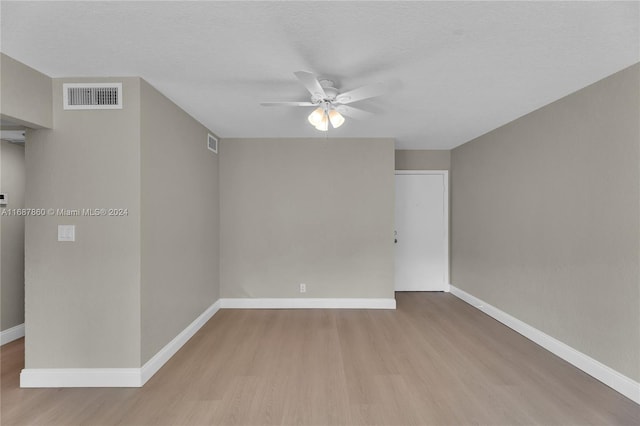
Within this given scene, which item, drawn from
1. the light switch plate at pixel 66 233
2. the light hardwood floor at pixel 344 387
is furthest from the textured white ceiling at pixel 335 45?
the light hardwood floor at pixel 344 387

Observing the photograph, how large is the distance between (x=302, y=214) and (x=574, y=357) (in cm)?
326

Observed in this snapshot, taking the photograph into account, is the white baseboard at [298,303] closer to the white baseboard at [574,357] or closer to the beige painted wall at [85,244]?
the white baseboard at [574,357]

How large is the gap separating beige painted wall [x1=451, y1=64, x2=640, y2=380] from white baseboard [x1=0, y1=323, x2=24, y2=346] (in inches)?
219

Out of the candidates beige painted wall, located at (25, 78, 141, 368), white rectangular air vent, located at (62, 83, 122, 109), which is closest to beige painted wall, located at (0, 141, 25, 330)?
beige painted wall, located at (25, 78, 141, 368)

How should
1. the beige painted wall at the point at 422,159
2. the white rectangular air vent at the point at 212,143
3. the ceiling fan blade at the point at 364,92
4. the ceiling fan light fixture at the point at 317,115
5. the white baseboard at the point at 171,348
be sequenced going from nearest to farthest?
the ceiling fan blade at the point at 364,92 → the ceiling fan light fixture at the point at 317,115 → the white baseboard at the point at 171,348 → the white rectangular air vent at the point at 212,143 → the beige painted wall at the point at 422,159

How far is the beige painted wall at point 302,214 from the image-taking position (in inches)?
159

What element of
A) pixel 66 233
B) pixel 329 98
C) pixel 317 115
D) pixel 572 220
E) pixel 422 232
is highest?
pixel 329 98

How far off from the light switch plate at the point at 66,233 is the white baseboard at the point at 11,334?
1.70m

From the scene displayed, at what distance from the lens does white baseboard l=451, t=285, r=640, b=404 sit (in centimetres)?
205

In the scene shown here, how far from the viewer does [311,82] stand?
72.2 inches

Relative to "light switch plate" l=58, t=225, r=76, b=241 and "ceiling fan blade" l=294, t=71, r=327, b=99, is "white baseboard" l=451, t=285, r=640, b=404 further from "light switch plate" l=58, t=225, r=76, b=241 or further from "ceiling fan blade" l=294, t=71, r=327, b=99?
"light switch plate" l=58, t=225, r=76, b=241

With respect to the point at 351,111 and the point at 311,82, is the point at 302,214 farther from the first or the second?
the point at 311,82

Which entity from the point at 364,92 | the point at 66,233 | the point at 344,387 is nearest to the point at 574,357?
the point at 344,387

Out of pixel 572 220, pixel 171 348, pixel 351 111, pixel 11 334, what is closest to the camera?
pixel 351 111
